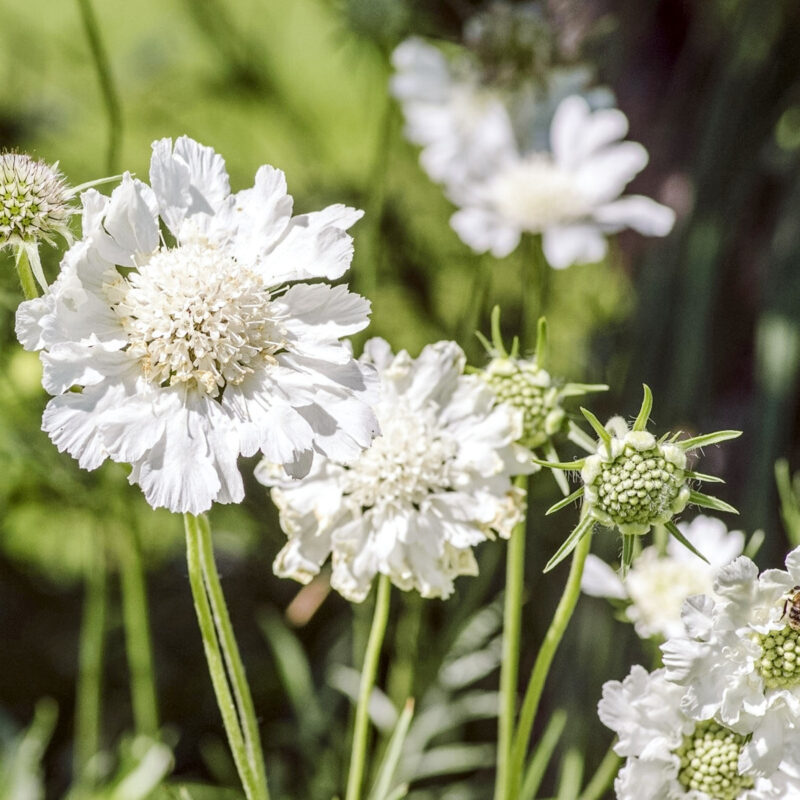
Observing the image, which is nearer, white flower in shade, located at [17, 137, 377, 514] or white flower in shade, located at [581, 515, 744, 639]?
white flower in shade, located at [17, 137, 377, 514]

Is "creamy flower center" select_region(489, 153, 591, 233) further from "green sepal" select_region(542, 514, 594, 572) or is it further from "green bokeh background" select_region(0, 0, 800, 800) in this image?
"green sepal" select_region(542, 514, 594, 572)

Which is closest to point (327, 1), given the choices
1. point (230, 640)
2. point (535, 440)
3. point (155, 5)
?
point (535, 440)

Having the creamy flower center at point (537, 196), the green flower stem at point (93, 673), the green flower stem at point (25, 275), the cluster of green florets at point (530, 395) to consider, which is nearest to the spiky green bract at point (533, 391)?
the cluster of green florets at point (530, 395)

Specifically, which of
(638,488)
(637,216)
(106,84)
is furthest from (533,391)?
(637,216)

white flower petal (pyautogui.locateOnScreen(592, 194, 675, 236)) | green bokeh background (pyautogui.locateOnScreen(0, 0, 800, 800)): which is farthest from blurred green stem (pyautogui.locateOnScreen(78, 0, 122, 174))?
white flower petal (pyautogui.locateOnScreen(592, 194, 675, 236))

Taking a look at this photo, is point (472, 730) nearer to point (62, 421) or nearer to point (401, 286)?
point (401, 286)

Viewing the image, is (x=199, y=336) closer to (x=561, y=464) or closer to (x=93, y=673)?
(x=561, y=464)

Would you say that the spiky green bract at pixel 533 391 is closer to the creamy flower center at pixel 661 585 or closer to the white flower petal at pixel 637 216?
the creamy flower center at pixel 661 585
